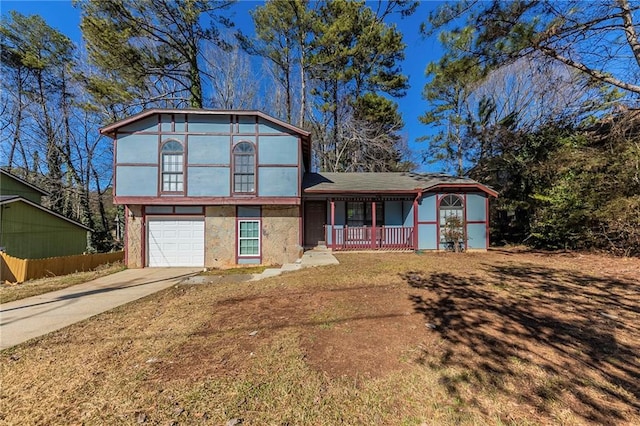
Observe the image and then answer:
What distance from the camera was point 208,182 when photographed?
10547 mm

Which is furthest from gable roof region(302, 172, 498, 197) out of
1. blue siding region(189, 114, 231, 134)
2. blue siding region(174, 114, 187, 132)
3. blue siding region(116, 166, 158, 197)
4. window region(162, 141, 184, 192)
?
blue siding region(116, 166, 158, 197)

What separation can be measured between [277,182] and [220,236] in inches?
125

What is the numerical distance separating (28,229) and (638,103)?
2366 centimetres

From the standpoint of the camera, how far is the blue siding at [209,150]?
1054 centimetres

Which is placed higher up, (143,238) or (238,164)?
(238,164)

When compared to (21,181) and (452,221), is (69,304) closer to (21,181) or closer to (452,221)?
(452,221)

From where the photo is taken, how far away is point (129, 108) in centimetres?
1502

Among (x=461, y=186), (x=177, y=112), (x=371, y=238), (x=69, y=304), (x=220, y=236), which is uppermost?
(x=177, y=112)

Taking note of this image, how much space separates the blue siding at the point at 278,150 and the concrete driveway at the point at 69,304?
5256mm

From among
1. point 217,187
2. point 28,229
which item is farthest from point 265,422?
point 28,229

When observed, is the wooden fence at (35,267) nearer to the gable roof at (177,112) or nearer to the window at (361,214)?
the gable roof at (177,112)

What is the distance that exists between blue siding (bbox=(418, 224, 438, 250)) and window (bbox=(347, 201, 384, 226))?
179cm

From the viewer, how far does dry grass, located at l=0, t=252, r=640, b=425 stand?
2.22 m

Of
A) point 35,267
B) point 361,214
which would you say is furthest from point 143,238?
point 361,214
